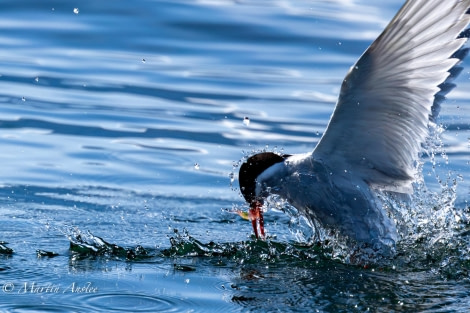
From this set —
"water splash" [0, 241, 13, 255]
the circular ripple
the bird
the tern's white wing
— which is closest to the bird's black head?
the bird

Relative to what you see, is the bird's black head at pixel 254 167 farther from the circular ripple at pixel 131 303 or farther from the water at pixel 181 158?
the circular ripple at pixel 131 303

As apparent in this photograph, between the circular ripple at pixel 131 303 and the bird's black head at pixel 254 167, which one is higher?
the bird's black head at pixel 254 167

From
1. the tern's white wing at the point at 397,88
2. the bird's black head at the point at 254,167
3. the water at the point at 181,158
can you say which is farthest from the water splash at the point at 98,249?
the tern's white wing at the point at 397,88

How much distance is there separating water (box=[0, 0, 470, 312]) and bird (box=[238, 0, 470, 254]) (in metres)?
0.27

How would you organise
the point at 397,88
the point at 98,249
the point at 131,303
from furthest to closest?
the point at 98,249 < the point at 397,88 < the point at 131,303

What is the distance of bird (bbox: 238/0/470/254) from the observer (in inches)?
230

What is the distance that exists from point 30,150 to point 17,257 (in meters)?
3.08

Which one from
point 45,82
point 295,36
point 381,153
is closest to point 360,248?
point 381,153

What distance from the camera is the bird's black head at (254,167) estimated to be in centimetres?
641

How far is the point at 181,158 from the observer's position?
901cm

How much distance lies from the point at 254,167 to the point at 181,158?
8.77 feet

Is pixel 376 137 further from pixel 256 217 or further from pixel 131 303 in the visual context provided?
pixel 131 303

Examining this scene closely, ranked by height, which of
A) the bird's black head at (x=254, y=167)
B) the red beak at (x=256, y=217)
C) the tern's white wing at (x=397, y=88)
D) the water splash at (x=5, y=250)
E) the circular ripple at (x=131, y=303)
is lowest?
the circular ripple at (x=131, y=303)

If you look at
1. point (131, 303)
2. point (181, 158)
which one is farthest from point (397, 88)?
point (181, 158)
